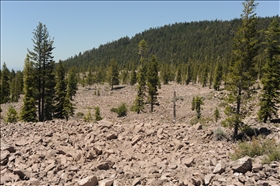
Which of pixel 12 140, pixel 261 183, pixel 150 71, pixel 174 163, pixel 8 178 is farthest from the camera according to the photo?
pixel 150 71

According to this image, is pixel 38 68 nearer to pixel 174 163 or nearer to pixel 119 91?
pixel 174 163

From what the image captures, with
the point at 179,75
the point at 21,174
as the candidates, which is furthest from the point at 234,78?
the point at 179,75

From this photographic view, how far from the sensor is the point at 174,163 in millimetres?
10898

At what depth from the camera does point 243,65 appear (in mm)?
18391

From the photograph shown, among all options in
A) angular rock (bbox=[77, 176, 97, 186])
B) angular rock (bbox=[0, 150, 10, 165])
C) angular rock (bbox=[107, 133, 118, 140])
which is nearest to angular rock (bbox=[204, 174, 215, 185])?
angular rock (bbox=[77, 176, 97, 186])

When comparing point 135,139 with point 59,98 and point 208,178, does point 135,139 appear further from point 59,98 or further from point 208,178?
point 59,98

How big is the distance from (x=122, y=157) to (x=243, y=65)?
42.1ft

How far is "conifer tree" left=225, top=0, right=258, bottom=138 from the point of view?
1772 cm

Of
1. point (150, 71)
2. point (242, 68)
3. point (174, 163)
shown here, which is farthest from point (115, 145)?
point (150, 71)

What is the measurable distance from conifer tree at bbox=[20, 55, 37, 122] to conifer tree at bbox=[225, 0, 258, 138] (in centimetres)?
2727

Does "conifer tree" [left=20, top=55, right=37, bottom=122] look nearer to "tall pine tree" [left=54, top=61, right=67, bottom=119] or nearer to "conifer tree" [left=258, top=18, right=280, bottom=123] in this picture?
"tall pine tree" [left=54, top=61, right=67, bottom=119]

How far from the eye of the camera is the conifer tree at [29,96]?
3225cm

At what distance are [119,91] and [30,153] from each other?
69.2 m

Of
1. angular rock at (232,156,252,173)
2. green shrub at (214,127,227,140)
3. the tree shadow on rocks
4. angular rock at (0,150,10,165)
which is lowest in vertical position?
angular rock at (0,150,10,165)
